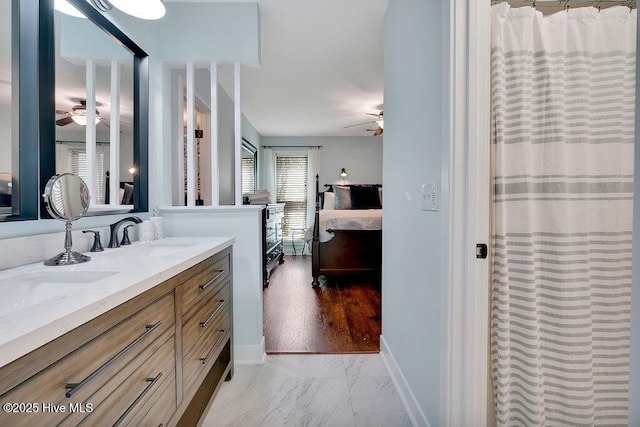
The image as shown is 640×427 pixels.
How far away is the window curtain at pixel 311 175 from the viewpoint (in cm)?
636

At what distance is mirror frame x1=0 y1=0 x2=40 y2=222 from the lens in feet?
3.68

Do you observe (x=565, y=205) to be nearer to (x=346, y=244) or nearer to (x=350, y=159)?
(x=346, y=244)

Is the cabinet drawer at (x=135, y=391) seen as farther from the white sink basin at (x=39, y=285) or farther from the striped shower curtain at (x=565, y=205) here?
the striped shower curtain at (x=565, y=205)

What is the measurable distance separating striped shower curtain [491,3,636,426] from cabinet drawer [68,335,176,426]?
1210 millimetres

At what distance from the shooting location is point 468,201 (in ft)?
3.52

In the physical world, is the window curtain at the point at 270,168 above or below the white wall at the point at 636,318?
above

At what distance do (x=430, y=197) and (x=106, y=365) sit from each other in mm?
1222

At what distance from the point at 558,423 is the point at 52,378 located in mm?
1658

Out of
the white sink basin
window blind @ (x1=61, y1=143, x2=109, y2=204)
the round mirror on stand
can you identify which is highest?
window blind @ (x1=61, y1=143, x2=109, y2=204)

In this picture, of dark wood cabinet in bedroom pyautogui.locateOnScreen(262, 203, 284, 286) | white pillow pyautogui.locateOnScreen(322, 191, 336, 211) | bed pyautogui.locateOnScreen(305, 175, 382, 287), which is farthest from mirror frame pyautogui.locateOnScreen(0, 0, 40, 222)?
white pillow pyautogui.locateOnScreen(322, 191, 336, 211)

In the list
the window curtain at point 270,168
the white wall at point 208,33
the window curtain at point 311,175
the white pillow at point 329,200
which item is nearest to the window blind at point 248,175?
the window curtain at point 270,168

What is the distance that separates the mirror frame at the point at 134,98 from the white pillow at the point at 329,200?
4039 millimetres

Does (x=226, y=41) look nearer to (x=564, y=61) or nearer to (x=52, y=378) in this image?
(x=564, y=61)

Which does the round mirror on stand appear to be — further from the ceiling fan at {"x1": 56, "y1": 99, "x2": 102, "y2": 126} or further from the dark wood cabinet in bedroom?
the dark wood cabinet in bedroom
